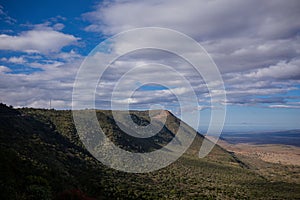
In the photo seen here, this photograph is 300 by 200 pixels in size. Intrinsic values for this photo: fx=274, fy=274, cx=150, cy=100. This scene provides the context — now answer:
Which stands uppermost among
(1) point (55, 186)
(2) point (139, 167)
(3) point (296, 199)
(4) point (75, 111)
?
(4) point (75, 111)

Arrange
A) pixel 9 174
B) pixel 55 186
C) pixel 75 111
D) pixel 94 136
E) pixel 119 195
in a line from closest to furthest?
pixel 9 174
pixel 55 186
pixel 119 195
pixel 94 136
pixel 75 111

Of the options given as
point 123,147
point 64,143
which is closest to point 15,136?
point 64,143

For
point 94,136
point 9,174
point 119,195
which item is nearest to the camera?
point 9,174

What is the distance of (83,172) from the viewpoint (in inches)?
2072

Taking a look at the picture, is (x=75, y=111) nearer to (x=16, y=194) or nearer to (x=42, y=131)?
(x=42, y=131)

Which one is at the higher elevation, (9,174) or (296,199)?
(9,174)

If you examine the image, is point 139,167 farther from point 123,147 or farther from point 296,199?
point 296,199

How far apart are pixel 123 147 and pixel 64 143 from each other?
85.2 ft

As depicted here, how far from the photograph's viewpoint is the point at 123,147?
94.4 meters

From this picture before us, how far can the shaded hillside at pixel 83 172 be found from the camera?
3300 cm

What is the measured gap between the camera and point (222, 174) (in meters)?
97.9

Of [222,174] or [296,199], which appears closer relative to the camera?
[296,199]

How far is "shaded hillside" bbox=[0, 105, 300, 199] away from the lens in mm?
33000

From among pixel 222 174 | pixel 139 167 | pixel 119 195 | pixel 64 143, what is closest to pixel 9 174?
pixel 119 195
